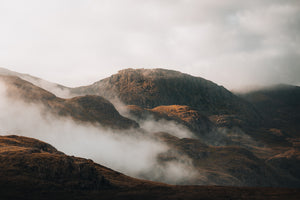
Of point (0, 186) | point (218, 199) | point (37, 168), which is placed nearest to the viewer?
point (0, 186)

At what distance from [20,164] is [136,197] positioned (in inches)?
2961

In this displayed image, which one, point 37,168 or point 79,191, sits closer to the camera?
point 79,191

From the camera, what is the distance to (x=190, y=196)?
611ft

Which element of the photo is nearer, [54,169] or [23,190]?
[23,190]

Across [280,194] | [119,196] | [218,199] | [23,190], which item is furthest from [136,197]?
[280,194]

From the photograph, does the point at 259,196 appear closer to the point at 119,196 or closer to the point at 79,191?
the point at 119,196

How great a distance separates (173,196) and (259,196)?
49.2 meters

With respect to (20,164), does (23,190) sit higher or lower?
lower

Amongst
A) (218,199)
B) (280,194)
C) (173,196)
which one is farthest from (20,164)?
(280,194)

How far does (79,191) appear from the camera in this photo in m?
184

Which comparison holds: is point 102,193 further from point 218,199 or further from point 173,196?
point 218,199

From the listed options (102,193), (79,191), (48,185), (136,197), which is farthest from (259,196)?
(48,185)

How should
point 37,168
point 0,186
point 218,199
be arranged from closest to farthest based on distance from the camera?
point 0,186
point 218,199
point 37,168

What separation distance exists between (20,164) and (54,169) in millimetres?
21719
